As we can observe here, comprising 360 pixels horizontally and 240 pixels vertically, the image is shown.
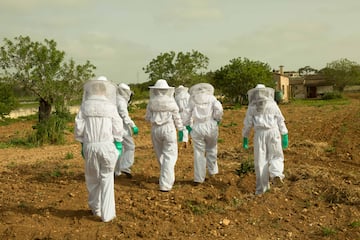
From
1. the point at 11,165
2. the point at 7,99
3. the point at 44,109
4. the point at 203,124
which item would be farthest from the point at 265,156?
the point at 7,99

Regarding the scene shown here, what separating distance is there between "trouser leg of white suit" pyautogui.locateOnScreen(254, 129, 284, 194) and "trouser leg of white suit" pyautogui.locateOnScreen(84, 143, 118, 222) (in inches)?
105

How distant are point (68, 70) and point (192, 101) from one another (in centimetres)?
1107

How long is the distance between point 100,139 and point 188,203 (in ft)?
6.34

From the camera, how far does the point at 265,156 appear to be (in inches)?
282

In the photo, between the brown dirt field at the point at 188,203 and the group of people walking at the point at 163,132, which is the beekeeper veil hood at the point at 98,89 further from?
the brown dirt field at the point at 188,203

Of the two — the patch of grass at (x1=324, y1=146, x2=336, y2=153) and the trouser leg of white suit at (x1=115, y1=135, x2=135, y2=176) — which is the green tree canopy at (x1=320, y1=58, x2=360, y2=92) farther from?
the trouser leg of white suit at (x1=115, y1=135, x2=135, y2=176)

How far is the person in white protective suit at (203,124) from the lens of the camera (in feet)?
25.8

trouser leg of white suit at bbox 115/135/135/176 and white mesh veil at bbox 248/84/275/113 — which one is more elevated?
white mesh veil at bbox 248/84/275/113

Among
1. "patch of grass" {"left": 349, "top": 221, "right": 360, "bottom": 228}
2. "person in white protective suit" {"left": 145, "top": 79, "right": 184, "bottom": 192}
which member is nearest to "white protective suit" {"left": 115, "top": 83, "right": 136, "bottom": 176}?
"person in white protective suit" {"left": 145, "top": 79, "right": 184, "bottom": 192}

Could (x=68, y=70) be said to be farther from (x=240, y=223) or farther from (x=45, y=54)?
(x=240, y=223)

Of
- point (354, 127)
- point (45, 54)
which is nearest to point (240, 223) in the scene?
point (354, 127)

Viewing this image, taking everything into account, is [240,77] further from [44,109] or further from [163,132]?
[163,132]

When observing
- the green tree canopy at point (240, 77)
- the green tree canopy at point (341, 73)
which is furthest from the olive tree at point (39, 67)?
the green tree canopy at point (341, 73)

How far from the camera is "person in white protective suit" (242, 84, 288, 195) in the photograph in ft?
23.3
